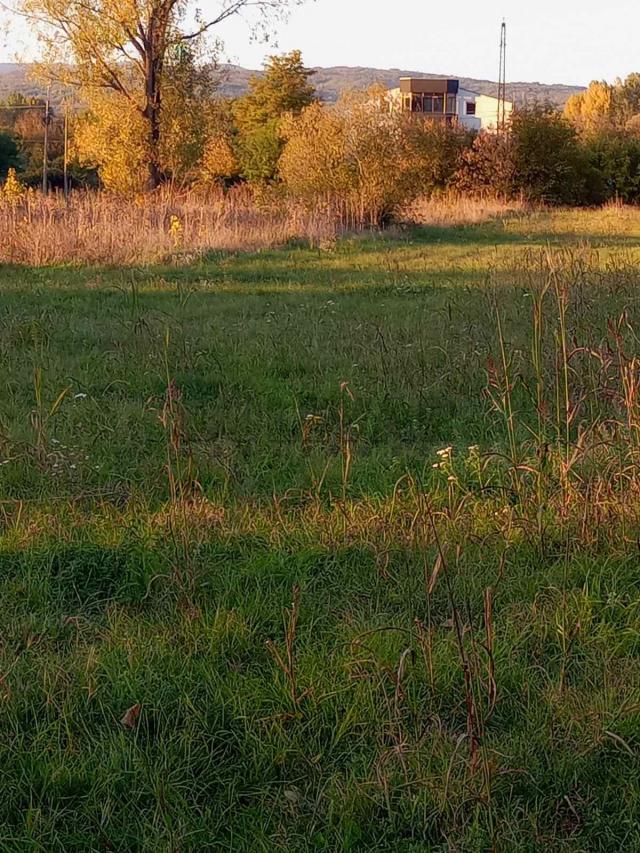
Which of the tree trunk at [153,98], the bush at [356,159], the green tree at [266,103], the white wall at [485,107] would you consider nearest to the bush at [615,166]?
the bush at [356,159]

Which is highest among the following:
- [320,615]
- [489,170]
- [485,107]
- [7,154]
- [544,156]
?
[485,107]

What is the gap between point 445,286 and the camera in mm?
11430

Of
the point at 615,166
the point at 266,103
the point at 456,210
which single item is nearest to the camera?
the point at 456,210

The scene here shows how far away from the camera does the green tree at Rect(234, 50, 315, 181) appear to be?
52.0 m

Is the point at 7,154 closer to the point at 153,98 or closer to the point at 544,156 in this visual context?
the point at 153,98

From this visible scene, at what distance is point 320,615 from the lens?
3.30 metres

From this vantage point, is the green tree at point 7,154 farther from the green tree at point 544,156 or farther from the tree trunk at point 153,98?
the green tree at point 544,156

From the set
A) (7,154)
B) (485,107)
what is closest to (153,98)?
(7,154)

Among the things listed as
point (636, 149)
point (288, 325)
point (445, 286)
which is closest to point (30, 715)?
point (288, 325)

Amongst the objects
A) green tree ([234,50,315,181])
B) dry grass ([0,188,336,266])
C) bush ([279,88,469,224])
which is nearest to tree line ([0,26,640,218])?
bush ([279,88,469,224])

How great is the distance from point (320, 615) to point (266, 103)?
54887mm

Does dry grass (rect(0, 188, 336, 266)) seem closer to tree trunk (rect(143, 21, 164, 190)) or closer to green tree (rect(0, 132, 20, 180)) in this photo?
tree trunk (rect(143, 21, 164, 190))

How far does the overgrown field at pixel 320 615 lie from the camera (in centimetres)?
240

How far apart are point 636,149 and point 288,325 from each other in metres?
29.8
